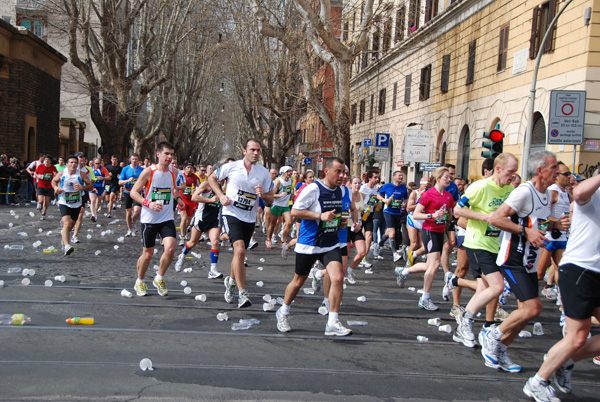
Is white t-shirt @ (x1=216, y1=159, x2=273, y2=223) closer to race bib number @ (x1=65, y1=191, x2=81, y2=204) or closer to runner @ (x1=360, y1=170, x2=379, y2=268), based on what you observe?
runner @ (x1=360, y1=170, x2=379, y2=268)

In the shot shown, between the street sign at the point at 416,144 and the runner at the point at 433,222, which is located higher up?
the street sign at the point at 416,144

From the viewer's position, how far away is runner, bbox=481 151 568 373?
512cm

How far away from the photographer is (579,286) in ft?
14.2

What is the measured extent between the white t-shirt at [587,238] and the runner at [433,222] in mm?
3336

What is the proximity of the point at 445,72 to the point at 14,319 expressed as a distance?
22.8m

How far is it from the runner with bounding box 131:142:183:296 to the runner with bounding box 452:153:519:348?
359cm

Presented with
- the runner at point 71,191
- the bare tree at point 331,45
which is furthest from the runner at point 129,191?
the bare tree at point 331,45

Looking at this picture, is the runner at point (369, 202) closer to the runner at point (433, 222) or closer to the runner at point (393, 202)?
the runner at point (393, 202)

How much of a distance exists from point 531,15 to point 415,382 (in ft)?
53.1

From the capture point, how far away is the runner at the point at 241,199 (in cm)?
726

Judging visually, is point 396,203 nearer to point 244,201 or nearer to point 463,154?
point 244,201

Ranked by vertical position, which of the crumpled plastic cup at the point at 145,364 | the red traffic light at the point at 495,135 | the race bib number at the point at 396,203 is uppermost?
the red traffic light at the point at 495,135

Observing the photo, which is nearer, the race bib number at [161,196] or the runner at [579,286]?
the runner at [579,286]

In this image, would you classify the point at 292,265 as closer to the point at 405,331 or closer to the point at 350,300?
the point at 350,300
